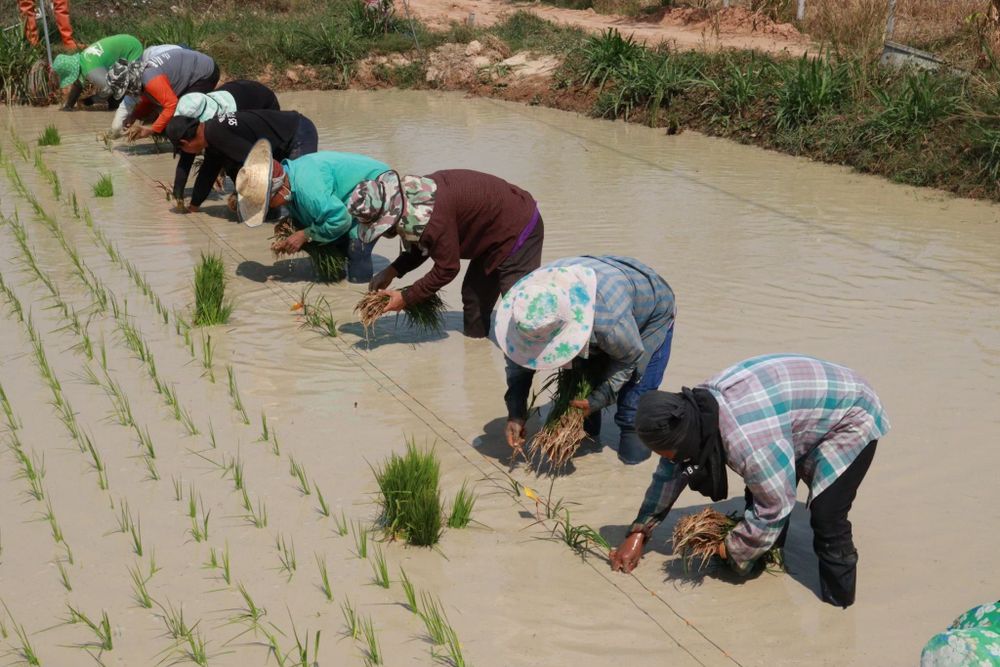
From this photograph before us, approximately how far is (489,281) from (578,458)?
1351 mm

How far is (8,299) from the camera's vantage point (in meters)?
6.07

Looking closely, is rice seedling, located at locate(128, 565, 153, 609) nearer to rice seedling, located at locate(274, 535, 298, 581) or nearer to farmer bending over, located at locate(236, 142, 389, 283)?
rice seedling, located at locate(274, 535, 298, 581)

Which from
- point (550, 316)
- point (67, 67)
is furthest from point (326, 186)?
point (67, 67)

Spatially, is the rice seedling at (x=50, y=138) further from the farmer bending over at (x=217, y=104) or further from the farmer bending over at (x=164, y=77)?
the farmer bending over at (x=217, y=104)

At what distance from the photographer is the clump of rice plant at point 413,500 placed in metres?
3.68

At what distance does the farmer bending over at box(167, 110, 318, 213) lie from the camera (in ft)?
22.5

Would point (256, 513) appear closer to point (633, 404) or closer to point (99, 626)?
point (99, 626)

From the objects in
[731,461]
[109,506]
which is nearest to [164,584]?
[109,506]

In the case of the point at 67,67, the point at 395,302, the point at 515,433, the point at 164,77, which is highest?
the point at 164,77

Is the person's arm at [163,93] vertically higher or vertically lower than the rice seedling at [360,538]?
higher

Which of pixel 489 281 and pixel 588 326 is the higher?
pixel 588 326

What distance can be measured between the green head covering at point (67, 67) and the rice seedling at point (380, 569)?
28.7 ft

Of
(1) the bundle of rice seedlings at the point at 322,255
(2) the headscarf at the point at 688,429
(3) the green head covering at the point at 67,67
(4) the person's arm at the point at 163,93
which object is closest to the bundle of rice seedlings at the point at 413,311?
(1) the bundle of rice seedlings at the point at 322,255

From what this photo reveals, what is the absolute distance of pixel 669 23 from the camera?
15781 mm
